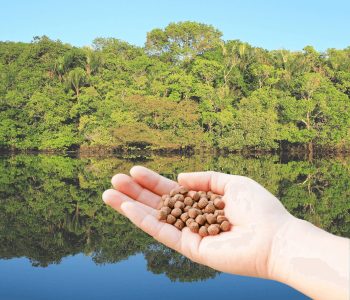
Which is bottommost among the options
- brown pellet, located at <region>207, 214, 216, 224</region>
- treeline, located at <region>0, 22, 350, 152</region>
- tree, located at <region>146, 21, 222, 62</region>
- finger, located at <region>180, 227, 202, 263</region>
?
finger, located at <region>180, 227, 202, 263</region>

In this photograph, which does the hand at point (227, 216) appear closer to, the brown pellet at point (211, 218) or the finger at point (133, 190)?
the finger at point (133, 190)

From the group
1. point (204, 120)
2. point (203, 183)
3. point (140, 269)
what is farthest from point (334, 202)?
point (204, 120)

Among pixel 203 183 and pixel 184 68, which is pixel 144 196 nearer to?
pixel 203 183

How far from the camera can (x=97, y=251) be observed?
935cm

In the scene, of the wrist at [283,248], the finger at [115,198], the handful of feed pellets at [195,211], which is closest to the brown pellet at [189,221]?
the handful of feed pellets at [195,211]

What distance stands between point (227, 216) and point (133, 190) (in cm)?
77

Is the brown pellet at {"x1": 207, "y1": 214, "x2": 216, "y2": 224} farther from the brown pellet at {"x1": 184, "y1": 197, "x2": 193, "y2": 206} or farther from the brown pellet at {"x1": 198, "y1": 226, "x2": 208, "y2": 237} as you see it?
the brown pellet at {"x1": 184, "y1": 197, "x2": 193, "y2": 206}

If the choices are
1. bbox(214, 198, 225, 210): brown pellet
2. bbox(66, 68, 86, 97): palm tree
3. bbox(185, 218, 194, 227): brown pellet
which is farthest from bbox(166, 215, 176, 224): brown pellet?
bbox(66, 68, 86, 97): palm tree

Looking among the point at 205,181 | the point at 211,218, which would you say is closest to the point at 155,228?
the point at 211,218

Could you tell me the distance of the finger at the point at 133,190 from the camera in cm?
387

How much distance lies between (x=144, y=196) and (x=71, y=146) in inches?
1443

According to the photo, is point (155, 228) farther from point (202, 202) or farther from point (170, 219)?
point (202, 202)

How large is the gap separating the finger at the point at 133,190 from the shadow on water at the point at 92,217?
4129 mm

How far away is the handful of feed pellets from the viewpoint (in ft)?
11.9
